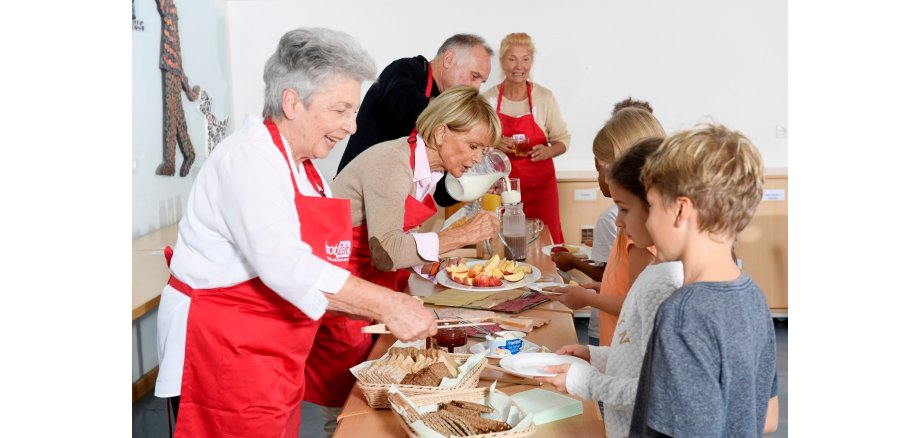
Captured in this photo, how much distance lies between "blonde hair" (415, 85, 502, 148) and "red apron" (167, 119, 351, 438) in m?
0.71

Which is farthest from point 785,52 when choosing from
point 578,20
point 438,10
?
point 438,10

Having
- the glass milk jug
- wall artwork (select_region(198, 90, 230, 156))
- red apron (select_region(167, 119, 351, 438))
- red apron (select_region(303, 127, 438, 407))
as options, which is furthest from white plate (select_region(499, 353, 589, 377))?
wall artwork (select_region(198, 90, 230, 156))

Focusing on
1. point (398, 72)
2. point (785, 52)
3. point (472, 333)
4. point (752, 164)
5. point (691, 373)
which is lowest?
point (472, 333)

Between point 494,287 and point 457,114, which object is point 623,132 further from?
point 494,287

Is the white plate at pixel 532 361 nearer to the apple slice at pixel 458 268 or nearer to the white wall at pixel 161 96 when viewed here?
the apple slice at pixel 458 268

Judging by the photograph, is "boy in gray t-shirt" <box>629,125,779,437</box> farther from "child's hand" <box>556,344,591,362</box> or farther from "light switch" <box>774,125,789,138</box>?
"light switch" <box>774,125,789,138</box>

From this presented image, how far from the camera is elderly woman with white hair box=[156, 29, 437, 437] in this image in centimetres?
154

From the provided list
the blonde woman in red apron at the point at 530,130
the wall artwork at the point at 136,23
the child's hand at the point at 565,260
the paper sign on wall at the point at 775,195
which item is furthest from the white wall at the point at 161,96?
the paper sign on wall at the point at 775,195

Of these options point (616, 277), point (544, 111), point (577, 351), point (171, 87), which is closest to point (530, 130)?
point (544, 111)

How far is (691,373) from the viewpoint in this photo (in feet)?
3.71

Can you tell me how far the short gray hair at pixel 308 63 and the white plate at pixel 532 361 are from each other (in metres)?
0.68

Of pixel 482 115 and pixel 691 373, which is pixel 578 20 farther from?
pixel 691 373

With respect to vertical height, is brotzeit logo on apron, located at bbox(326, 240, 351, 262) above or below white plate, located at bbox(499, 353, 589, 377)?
above

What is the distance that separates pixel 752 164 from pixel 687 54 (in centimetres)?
413
